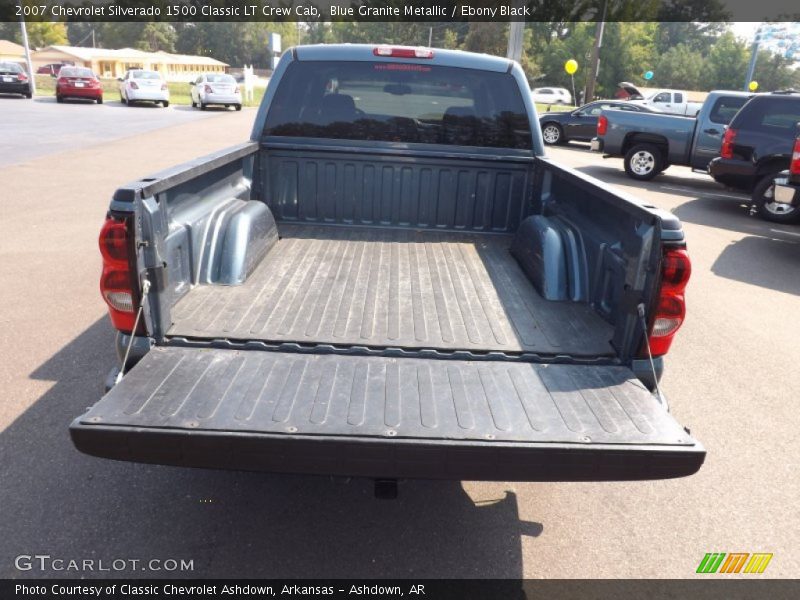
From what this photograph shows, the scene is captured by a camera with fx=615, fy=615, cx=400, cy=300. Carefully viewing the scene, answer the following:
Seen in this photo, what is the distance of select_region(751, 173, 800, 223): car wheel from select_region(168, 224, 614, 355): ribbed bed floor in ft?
27.0

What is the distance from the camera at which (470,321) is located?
3205 millimetres

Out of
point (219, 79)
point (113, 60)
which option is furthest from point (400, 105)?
point (113, 60)

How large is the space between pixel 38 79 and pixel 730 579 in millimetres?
57851

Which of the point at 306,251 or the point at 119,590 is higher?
the point at 306,251

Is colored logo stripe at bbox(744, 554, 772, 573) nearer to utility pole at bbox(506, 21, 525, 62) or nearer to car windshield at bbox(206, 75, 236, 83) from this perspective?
utility pole at bbox(506, 21, 525, 62)

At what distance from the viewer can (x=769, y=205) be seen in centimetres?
1057

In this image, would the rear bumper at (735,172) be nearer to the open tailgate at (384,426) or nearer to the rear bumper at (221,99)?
the open tailgate at (384,426)

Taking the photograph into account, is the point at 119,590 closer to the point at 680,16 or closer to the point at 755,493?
the point at 755,493

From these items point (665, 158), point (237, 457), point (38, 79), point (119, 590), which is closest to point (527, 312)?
point (237, 457)

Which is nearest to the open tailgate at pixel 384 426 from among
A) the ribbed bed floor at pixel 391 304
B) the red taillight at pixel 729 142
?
the ribbed bed floor at pixel 391 304

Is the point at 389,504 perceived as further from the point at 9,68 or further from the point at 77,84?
the point at 9,68

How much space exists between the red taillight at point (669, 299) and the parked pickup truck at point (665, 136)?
1221cm

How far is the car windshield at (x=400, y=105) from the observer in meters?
4.55

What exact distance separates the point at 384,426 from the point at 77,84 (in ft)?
103
